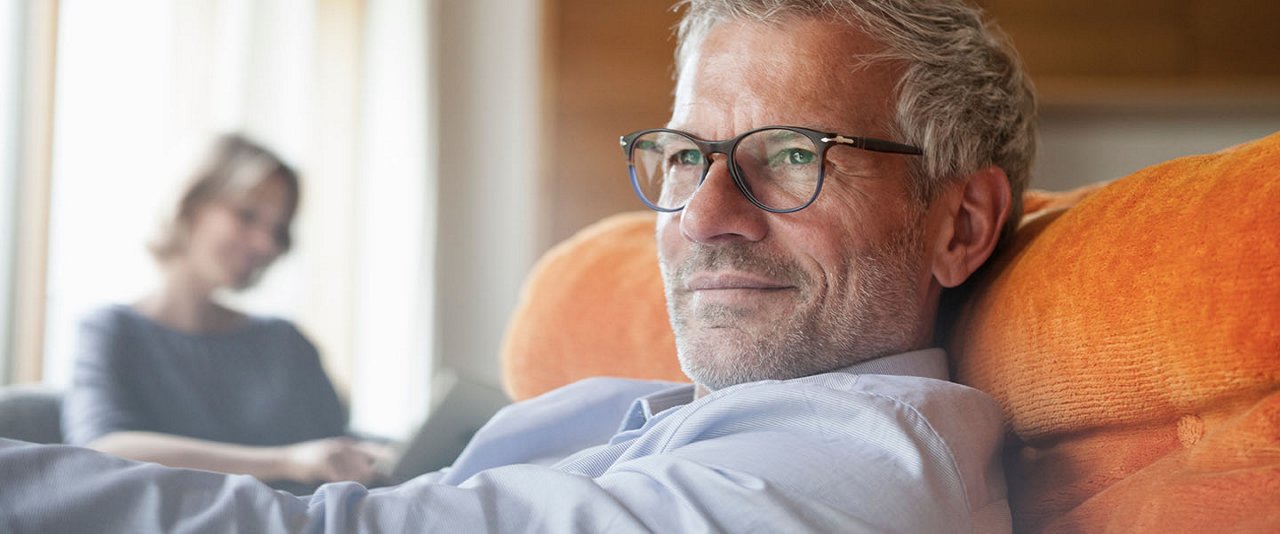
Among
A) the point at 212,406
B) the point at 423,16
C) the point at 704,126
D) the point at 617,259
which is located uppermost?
the point at 423,16

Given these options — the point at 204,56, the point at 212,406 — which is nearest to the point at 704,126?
the point at 212,406

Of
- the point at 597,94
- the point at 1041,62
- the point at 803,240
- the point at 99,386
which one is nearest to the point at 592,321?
the point at 803,240

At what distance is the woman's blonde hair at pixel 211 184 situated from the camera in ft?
8.98

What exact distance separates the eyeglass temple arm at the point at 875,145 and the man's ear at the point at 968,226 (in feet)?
0.22

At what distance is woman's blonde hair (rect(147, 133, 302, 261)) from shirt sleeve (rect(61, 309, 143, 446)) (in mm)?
250

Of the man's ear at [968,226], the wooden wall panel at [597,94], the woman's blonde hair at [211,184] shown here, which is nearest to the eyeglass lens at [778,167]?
the man's ear at [968,226]

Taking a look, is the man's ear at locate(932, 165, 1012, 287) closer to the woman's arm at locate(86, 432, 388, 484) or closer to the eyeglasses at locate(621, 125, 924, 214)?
the eyeglasses at locate(621, 125, 924, 214)

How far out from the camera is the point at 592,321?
1.39 m

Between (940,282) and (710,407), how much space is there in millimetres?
353

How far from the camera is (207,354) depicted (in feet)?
8.95

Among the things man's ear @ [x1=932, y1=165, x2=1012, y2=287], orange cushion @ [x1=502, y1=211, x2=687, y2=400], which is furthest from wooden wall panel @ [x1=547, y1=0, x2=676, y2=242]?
man's ear @ [x1=932, y1=165, x2=1012, y2=287]

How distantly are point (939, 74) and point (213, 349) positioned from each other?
87.0 inches

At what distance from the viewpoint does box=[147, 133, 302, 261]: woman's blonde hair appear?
2738 mm

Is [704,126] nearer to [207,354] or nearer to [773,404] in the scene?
[773,404]
